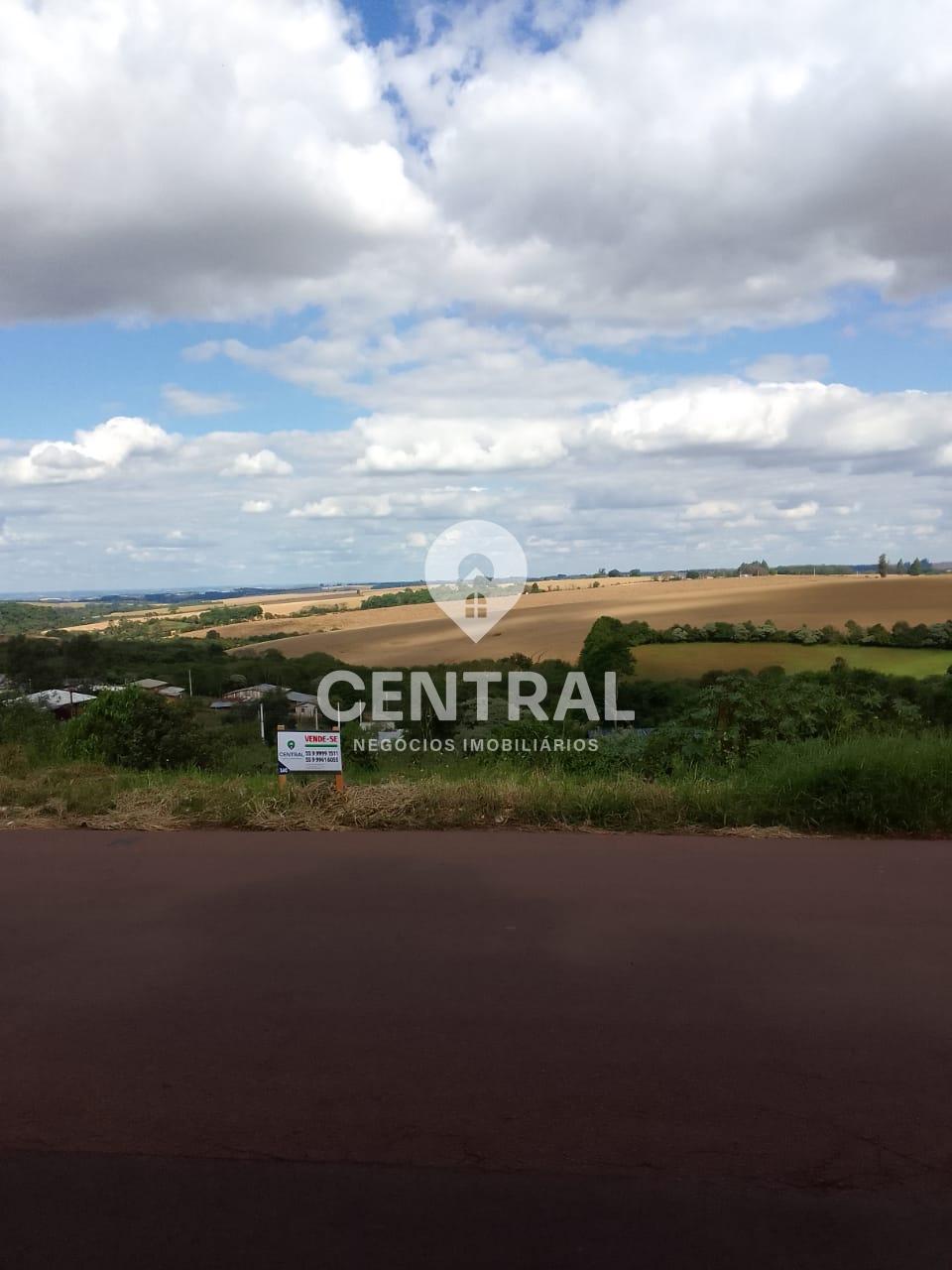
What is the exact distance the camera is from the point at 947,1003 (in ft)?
12.1

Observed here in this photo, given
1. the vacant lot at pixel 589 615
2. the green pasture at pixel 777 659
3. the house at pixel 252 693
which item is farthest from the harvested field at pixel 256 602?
the green pasture at pixel 777 659

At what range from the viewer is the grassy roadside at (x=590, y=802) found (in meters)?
6.43

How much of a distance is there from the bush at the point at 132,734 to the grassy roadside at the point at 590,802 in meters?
2.20

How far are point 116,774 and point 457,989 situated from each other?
539 centimetres

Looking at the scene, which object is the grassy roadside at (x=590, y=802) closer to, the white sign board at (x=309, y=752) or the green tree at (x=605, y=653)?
the white sign board at (x=309, y=752)

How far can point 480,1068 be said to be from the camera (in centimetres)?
322

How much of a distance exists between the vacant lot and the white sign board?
8.67 metres

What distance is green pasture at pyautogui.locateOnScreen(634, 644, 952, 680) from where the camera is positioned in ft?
51.1


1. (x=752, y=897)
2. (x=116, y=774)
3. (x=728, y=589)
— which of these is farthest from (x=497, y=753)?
(x=728, y=589)

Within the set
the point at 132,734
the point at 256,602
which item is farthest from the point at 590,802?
the point at 256,602

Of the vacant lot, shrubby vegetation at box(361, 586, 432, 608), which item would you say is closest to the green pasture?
the vacant lot

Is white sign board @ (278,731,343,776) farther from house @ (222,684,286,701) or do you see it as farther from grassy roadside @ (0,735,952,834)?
house @ (222,684,286,701)

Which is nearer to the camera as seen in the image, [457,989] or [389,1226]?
[389,1226]

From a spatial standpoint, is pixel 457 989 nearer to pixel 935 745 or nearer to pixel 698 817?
pixel 698 817
